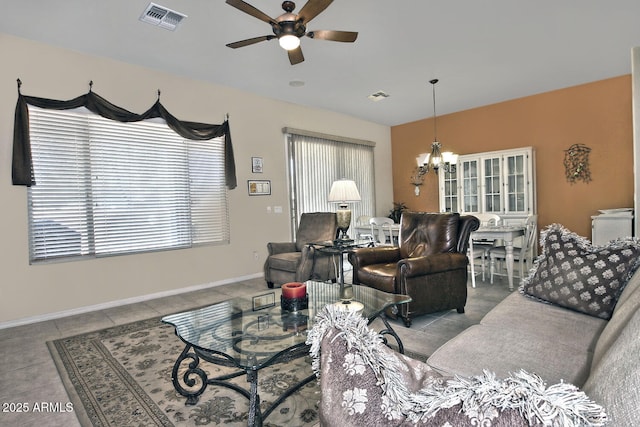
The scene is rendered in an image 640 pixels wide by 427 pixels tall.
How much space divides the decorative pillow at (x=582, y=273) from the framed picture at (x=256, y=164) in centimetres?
396

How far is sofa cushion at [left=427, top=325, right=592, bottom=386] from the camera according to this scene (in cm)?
131

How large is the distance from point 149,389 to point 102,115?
310 centimetres

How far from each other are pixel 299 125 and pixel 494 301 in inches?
155

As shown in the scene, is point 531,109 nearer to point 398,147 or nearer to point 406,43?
point 398,147

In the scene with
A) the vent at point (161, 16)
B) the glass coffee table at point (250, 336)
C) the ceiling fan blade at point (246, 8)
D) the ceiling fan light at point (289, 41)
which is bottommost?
the glass coffee table at point (250, 336)

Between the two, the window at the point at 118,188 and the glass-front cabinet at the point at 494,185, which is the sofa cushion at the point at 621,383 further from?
the glass-front cabinet at the point at 494,185

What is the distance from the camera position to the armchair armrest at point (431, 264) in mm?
2980

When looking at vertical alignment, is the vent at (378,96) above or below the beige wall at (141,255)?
above

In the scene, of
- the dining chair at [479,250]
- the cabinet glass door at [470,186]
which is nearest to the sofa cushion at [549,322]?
the dining chair at [479,250]

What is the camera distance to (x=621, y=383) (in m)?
0.62

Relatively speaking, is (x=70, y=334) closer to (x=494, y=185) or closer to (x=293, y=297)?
(x=293, y=297)

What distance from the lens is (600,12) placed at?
3.27m

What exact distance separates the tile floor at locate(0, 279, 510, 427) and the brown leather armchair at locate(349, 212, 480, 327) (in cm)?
20

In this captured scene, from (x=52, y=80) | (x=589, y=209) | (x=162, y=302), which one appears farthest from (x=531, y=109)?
(x=52, y=80)
